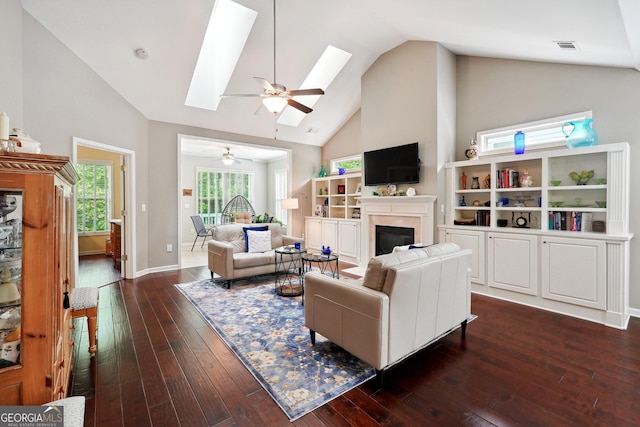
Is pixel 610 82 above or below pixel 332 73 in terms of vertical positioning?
below

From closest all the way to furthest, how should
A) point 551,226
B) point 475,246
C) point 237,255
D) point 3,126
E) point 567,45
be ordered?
point 3,126 → point 567,45 → point 551,226 → point 475,246 → point 237,255

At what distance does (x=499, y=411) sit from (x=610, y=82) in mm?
3917

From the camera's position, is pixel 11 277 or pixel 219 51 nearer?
pixel 11 277

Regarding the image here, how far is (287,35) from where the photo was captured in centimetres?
436

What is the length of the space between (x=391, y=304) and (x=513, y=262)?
2.69 metres

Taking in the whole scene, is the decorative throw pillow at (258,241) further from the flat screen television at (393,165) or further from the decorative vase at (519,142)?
the decorative vase at (519,142)

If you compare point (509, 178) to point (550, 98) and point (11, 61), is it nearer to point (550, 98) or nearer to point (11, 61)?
point (550, 98)

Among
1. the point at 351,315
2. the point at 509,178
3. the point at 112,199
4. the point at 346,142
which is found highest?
the point at 346,142

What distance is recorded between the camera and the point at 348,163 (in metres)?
6.96

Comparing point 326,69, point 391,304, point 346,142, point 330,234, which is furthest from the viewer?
point 346,142

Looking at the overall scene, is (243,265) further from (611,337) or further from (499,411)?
(611,337)

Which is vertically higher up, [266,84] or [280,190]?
[266,84]

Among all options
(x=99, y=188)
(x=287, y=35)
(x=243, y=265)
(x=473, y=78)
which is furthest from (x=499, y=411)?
(x=99, y=188)

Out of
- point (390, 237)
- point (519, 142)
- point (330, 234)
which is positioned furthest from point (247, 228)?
point (519, 142)
